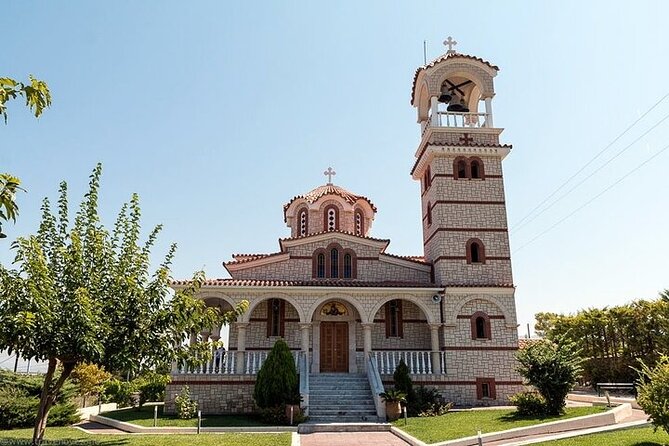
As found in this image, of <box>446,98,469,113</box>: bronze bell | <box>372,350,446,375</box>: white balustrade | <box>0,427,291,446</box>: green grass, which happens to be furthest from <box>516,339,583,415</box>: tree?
<box>446,98,469,113</box>: bronze bell

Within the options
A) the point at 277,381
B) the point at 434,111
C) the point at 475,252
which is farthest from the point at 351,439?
the point at 434,111

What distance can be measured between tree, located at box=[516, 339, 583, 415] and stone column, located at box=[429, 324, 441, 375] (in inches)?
170

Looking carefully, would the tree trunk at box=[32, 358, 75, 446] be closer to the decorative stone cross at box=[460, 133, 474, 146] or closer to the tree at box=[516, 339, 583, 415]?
the tree at box=[516, 339, 583, 415]

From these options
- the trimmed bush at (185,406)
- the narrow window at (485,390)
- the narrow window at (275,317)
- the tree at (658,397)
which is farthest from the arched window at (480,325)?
the trimmed bush at (185,406)

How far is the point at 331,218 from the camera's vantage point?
25.4 m

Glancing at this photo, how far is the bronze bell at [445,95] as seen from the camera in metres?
24.4

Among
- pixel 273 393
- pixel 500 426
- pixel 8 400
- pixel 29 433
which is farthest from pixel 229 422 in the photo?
pixel 500 426

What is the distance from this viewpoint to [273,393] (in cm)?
1702

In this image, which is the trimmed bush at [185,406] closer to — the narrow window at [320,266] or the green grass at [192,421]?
the green grass at [192,421]

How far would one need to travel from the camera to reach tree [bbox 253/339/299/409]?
667 inches

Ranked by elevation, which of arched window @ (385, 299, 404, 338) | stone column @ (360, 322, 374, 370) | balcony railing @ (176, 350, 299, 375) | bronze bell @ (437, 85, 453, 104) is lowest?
balcony railing @ (176, 350, 299, 375)

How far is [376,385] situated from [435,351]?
3.35m

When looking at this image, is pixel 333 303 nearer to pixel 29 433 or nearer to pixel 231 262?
pixel 231 262

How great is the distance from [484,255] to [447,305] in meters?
2.76
